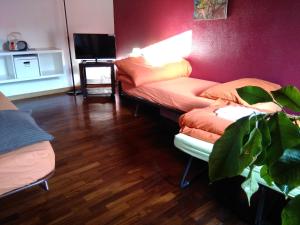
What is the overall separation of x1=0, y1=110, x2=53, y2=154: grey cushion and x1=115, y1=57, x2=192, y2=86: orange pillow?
163 cm

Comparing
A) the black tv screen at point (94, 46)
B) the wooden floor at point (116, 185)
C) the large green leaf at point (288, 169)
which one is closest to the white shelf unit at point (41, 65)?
the black tv screen at point (94, 46)

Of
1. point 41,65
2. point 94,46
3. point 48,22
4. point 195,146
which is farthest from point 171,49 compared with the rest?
point 41,65

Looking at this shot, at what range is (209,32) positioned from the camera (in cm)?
304

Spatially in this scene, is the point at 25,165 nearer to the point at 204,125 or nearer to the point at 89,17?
the point at 204,125

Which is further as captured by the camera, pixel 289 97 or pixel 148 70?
pixel 148 70

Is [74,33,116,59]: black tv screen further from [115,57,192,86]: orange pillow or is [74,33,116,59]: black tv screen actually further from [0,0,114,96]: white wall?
[115,57,192,86]: orange pillow

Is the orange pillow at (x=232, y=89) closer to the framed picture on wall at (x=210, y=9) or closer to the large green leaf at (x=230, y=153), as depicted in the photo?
the framed picture on wall at (x=210, y=9)

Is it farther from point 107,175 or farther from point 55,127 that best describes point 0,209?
point 55,127

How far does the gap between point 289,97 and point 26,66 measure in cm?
421

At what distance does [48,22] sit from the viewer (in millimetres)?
4238

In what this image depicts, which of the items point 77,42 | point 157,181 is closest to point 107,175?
point 157,181

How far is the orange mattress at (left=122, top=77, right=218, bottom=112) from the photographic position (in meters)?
2.54

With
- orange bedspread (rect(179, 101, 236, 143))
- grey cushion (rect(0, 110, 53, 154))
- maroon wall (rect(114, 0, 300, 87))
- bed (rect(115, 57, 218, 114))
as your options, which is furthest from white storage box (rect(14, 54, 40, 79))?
orange bedspread (rect(179, 101, 236, 143))

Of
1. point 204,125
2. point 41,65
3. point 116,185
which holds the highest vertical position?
point 41,65
